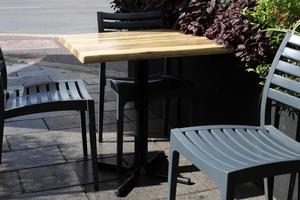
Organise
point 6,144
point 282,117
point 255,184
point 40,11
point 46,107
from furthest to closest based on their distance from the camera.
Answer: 1. point 40,11
2. point 6,144
3. point 255,184
4. point 46,107
5. point 282,117

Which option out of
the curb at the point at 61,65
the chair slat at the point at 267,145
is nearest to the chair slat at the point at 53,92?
the chair slat at the point at 267,145

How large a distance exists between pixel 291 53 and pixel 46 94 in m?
1.70

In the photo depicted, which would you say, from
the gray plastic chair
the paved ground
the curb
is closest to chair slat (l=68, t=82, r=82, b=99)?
the gray plastic chair

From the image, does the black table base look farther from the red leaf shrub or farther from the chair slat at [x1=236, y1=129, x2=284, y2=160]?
the chair slat at [x1=236, y1=129, x2=284, y2=160]

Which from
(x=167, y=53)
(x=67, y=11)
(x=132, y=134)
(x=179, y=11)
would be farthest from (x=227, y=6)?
(x=67, y=11)

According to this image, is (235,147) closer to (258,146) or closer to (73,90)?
(258,146)

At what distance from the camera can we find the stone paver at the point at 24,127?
4316 mm

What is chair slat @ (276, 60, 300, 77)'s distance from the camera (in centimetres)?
241

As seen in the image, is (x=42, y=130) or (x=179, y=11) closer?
(x=179, y=11)

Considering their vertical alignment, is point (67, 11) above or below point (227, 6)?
below

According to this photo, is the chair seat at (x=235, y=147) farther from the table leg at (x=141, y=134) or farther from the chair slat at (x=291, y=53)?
the table leg at (x=141, y=134)

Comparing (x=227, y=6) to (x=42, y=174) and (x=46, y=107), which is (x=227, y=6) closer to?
(x=46, y=107)

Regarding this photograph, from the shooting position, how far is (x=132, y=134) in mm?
4262

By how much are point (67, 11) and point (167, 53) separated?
39.7 feet
